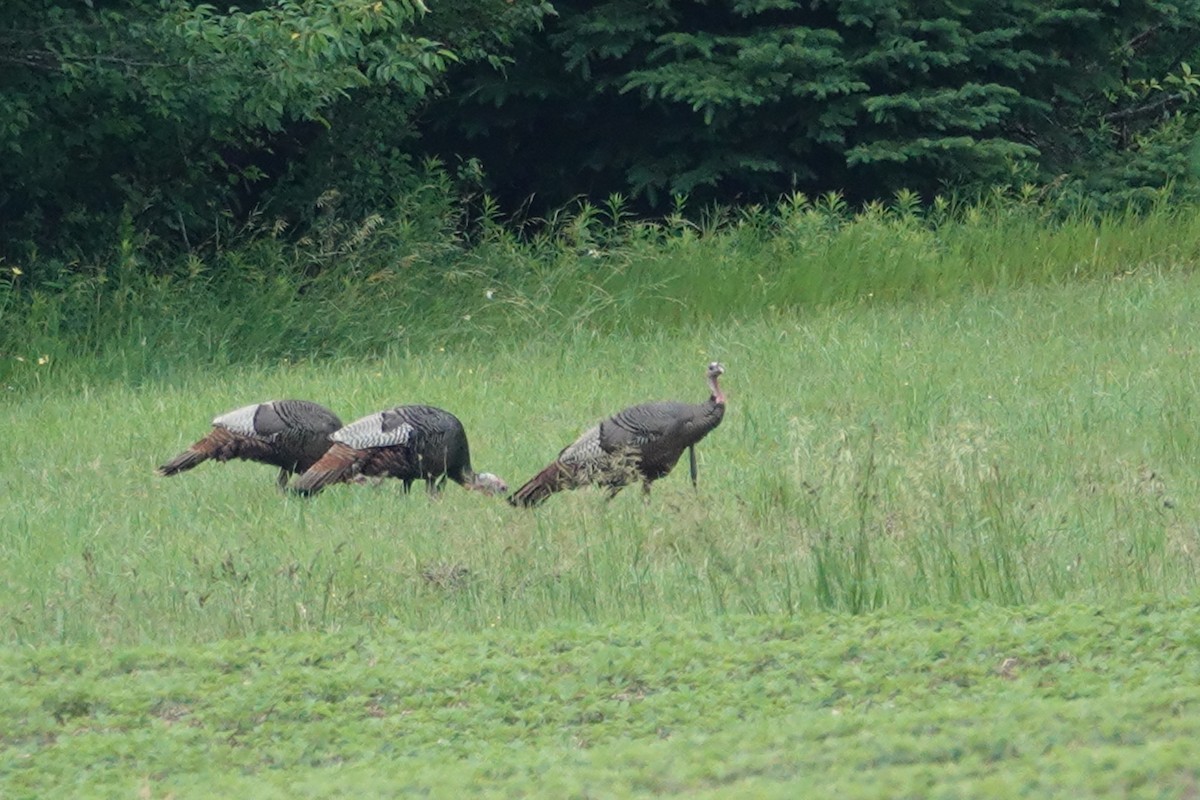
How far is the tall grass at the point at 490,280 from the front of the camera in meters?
15.4

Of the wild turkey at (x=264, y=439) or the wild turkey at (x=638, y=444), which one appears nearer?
the wild turkey at (x=638, y=444)

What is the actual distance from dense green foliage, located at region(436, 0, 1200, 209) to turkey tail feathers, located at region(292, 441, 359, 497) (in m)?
9.48

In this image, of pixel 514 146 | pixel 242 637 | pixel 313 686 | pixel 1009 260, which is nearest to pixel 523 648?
pixel 313 686

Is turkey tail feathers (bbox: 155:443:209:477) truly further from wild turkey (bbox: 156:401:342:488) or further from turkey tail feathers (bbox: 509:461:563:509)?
turkey tail feathers (bbox: 509:461:563:509)

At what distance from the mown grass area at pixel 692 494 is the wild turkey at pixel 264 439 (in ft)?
0.83

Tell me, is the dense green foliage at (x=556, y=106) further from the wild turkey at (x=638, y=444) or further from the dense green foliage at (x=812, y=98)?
the wild turkey at (x=638, y=444)

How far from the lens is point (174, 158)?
1750 centimetres

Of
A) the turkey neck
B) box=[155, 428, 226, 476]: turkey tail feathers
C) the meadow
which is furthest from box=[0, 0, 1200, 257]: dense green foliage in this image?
the turkey neck

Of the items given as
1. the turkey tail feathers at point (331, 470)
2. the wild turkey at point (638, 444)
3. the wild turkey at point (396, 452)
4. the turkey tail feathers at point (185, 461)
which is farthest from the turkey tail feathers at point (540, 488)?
the turkey tail feathers at point (185, 461)

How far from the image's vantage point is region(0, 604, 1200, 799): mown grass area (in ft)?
15.1

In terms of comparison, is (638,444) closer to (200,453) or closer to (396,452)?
(396,452)

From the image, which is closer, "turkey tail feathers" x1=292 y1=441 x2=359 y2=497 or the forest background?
"turkey tail feathers" x1=292 y1=441 x2=359 y2=497

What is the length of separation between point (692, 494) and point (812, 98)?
11.6 m

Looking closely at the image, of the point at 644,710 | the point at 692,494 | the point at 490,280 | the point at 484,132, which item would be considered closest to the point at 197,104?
the point at 490,280
